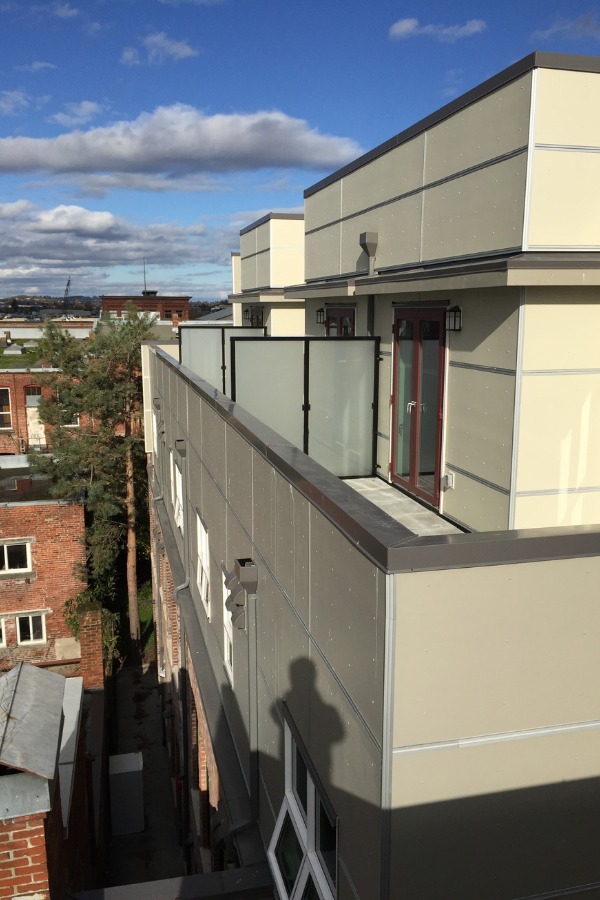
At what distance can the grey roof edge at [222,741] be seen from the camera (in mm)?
6230

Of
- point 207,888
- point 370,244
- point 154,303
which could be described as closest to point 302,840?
point 207,888

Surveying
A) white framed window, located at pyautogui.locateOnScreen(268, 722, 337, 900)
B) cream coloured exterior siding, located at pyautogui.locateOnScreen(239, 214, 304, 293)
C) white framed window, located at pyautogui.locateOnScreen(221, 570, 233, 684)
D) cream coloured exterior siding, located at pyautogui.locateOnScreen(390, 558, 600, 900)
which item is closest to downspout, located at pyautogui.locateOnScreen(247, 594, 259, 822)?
white framed window, located at pyautogui.locateOnScreen(268, 722, 337, 900)

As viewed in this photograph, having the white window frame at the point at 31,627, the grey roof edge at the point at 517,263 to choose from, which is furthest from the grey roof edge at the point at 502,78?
the white window frame at the point at 31,627

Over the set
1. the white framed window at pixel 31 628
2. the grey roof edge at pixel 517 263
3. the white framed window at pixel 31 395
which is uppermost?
the grey roof edge at pixel 517 263

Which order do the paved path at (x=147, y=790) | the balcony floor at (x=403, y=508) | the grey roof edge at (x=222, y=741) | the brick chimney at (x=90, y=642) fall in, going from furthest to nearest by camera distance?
the brick chimney at (x=90, y=642)
the paved path at (x=147, y=790)
the balcony floor at (x=403, y=508)
the grey roof edge at (x=222, y=741)

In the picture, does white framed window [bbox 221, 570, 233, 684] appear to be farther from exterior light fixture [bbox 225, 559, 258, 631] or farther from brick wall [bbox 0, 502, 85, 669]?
brick wall [bbox 0, 502, 85, 669]

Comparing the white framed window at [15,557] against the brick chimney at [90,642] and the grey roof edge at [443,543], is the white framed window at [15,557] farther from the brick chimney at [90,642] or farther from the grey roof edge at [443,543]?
the grey roof edge at [443,543]

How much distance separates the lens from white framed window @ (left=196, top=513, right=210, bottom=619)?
9.65 m

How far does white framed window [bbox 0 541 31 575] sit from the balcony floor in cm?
1674

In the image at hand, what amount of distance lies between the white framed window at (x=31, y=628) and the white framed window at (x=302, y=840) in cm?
1973

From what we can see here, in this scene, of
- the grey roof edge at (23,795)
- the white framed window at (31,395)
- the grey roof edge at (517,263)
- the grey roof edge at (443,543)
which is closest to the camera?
the grey roof edge at (443,543)

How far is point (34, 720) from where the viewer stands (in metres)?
5.58

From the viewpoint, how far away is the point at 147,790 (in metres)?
19.7

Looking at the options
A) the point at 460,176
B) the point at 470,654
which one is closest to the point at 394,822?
the point at 470,654
